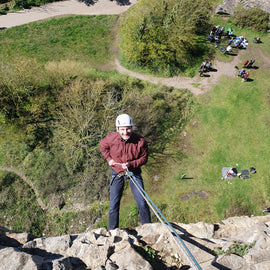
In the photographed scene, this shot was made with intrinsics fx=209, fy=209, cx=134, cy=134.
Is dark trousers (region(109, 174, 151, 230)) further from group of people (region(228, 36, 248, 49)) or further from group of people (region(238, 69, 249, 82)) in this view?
group of people (region(228, 36, 248, 49))

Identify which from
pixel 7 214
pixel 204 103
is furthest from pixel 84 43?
pixel 7 214

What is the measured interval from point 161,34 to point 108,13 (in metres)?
8.80

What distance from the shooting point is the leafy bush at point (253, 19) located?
2228 centimetres

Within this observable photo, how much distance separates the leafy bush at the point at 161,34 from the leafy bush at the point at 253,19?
18.2 ft

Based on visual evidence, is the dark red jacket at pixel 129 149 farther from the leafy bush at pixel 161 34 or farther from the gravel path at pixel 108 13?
the leafy bush at pixel 161 34

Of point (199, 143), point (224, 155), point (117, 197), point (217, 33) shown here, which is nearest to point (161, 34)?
point (217, 33)

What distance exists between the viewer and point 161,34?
60.7ft

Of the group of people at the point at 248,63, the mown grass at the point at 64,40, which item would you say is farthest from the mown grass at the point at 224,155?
the mown grass at the point at 64,40

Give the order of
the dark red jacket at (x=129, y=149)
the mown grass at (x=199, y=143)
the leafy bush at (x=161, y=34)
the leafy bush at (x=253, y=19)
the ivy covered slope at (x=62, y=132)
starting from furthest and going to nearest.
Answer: the leafy bush at (x=253, y=19) < the leafy bush at (x=161, y=34) < the ivy covered slope at (x=62, y=132) < the mown grass at (x=199, y=143) < the dark red jacket at (x=129, y=149)

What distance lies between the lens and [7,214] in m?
13.6

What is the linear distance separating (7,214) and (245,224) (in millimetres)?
13825

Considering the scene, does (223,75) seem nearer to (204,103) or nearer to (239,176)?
(204,103)

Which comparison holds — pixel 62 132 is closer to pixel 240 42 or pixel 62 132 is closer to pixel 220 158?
pixel 220 158

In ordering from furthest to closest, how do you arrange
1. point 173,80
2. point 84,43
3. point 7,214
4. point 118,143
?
1. point 84,43
2. point 173,80
3. point 7,214
4. point 118,143
